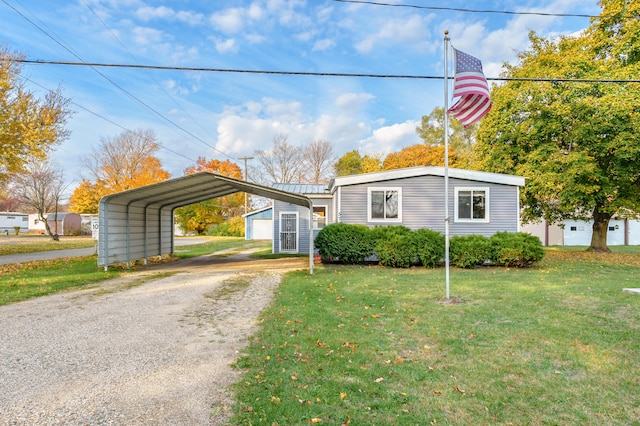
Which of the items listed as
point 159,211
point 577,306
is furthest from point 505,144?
point 159,211

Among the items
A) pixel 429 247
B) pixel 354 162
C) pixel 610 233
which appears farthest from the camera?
pixel 354 162

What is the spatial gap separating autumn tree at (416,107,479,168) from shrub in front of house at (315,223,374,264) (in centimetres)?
2529

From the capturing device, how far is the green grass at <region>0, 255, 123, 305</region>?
7.66m

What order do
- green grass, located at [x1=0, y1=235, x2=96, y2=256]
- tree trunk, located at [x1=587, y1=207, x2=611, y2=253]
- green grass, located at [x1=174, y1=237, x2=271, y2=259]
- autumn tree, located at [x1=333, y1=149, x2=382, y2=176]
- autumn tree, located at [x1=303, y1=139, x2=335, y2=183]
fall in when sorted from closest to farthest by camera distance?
tree trunk, located at [x1=587, y1=207, x2=611, y2=253] < green grass, located at [x1=174, y1=237, x2=271, y2=259] < green grass, located at [x1=0, y1=235, x2=96, y2=256] < autumn tree, located at [x1=333, y1=149, x2=382, y2=176] < autumn tree, located at [x1=303, y1=139, x2=335, y2=183]

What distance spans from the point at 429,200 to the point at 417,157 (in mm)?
21942

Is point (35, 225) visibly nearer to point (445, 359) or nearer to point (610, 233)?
point (445, 359)

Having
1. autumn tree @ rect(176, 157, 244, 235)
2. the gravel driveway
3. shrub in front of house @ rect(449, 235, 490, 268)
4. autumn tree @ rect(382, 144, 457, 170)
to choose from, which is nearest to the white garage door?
autumn tree @ rect(176, 157, 244, 235)

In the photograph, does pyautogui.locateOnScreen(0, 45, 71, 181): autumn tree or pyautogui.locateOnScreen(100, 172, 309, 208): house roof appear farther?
pyautogui.locateOnScreen(0, 45, 71, 181): autumn tree

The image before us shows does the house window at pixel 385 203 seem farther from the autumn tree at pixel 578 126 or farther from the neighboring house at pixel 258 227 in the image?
the neighboring house at pixel 258 227

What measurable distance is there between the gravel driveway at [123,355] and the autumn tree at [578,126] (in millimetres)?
13327

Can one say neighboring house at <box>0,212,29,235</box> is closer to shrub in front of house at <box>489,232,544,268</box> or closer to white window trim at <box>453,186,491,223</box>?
white window trim at <box>453,186,491,223</box>


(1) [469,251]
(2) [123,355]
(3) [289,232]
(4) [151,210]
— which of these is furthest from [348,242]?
(2) [123,355]

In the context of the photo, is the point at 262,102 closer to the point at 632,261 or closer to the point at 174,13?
the point at 174,13

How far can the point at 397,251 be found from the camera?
11.8 meters
